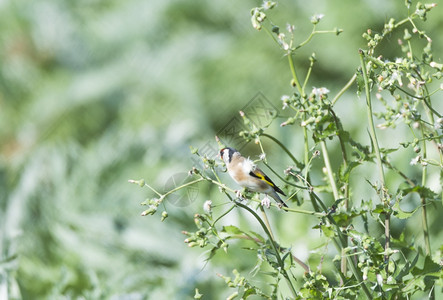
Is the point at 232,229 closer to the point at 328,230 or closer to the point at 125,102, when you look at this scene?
the point at 328,230

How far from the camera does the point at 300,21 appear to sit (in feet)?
8.65

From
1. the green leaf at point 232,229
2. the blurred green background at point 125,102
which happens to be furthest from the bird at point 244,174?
the blurred green background at point 125,102

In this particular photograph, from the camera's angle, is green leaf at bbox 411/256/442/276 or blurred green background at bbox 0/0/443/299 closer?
green leaf at bbox 411/256/442/276

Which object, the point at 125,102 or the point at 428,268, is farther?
the point at 125,102

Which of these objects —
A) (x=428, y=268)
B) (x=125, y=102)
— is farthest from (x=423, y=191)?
(x=125, y=102)

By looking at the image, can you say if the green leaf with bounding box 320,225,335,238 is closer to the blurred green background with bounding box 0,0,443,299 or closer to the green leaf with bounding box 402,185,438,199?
the green leaf with bounding box 402,185,438,199

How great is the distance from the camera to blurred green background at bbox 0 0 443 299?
1.49 metres

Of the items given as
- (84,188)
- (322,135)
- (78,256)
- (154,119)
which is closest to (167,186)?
(322,135)

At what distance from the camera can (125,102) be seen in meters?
2.69

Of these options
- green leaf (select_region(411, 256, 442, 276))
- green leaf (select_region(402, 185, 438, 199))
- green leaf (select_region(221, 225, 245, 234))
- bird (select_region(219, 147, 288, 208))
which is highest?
bird (select_region(219, 147, 288, 208))

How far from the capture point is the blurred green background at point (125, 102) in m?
1.49

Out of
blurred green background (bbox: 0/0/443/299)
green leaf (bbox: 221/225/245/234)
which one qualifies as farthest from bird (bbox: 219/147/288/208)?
blurred green background (bbox: 0/0/443/299)

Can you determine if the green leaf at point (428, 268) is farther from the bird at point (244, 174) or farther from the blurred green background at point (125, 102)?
the blurred green background at point (125, 102)

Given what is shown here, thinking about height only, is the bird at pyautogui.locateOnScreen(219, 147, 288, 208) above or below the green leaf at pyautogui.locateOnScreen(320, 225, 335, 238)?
above
